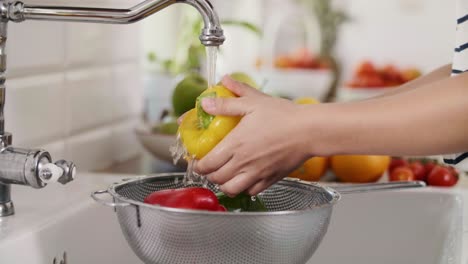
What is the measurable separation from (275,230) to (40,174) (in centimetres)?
28

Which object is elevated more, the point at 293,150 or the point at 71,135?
the point at 293,150

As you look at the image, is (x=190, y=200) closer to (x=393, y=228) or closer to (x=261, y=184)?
(x=261, y=184)

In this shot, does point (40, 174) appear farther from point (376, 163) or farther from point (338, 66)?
point (338, 66)

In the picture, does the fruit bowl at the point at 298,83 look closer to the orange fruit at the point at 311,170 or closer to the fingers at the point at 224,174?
the orange fruit at the point at 311,170

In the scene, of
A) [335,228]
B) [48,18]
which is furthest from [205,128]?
[335,228]

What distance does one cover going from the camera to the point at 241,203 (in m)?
0.93

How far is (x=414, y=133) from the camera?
2.66 feet

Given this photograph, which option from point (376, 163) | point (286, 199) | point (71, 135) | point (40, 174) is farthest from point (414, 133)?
point (71, 135)

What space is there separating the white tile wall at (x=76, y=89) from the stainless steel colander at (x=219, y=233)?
1.35 ft

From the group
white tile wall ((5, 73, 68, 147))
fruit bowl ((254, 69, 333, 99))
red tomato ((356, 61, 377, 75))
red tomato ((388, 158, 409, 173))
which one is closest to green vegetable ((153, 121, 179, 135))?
white tile wall ((5, 73, 68, 147))

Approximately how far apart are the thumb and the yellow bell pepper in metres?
0.01

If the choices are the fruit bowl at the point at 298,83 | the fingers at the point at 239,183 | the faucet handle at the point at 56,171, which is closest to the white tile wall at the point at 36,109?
the faucet handle at the point at 56,171

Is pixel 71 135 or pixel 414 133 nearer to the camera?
pixel 414 133

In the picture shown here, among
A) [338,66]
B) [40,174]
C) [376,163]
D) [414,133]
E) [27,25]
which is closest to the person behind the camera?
[414,133]
